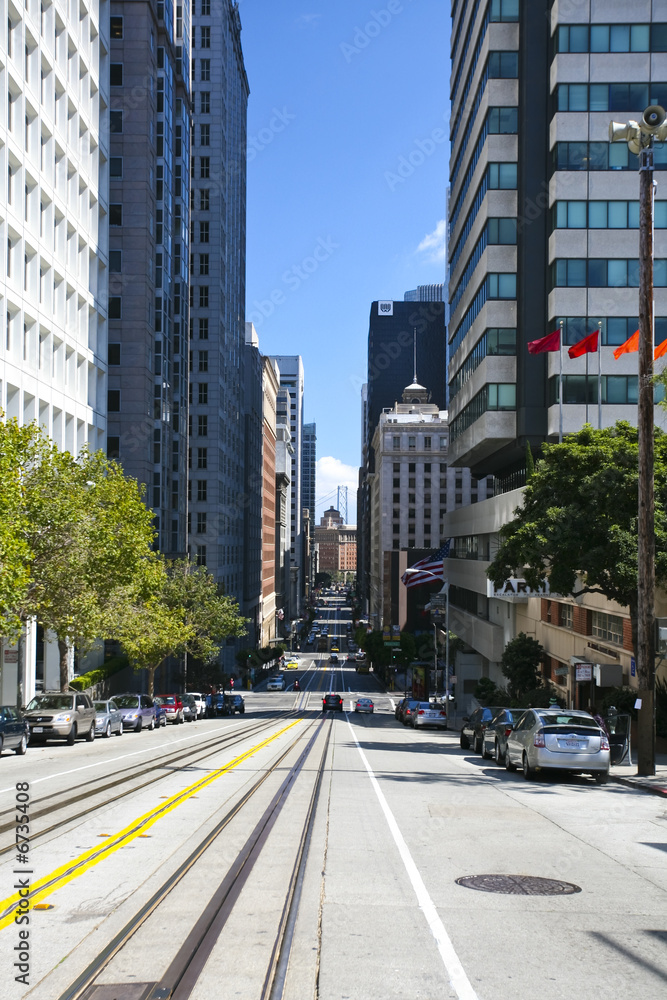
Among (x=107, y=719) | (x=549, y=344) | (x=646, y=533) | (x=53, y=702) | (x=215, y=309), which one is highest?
(x=215, y=309)

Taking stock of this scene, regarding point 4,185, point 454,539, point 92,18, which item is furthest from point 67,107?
point 454,539

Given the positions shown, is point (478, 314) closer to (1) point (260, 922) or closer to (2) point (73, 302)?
(2) point (73, 302)

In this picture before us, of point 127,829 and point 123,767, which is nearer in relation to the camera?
point 127,829

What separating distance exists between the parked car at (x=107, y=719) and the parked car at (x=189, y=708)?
649 inches

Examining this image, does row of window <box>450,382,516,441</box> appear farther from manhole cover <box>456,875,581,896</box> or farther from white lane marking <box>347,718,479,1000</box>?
manhole cover <box>456,875,581,896</box>

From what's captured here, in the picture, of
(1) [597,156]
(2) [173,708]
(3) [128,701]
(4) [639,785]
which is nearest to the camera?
(4) [639,785]

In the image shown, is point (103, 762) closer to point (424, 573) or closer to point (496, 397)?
point (496, 397)

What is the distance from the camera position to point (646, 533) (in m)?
21.2

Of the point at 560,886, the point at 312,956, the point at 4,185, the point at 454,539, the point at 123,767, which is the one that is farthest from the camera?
the point at 454,539

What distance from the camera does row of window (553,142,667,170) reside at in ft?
166

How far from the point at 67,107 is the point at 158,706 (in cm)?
3092

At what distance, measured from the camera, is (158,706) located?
48375mm

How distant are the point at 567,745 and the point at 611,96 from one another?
42.0 m

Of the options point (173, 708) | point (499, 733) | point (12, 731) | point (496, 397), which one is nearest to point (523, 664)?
point (496, 397)
